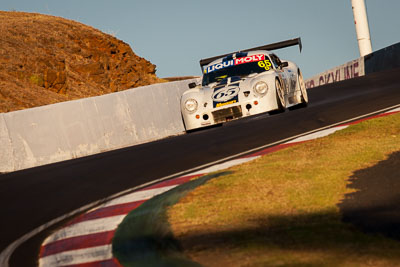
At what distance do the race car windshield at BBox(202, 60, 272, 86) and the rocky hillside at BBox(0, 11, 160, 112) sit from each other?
1440 centimetres

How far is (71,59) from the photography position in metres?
39.3

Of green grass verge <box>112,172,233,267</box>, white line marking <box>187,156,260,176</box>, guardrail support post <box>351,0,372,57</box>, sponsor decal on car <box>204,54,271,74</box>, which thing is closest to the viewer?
green grass verge <box>112,172,233,267</box>

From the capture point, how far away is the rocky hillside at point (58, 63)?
102 feet

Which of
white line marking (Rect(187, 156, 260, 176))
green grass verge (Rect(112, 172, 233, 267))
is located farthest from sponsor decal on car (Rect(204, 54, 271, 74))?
green grass verge (Rect(112, 172, 233, 267))

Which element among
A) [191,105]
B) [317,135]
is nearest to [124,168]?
[317,135]

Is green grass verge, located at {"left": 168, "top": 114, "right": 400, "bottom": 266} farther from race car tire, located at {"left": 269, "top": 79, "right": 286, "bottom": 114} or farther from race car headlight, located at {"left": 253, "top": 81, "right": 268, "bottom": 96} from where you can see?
race car tire, located at {"left": 269, "top": 79, "right": 286, "bottom": 114}

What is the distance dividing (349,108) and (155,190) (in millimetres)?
6667

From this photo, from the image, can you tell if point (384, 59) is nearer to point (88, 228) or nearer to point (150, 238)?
point (88, 228)

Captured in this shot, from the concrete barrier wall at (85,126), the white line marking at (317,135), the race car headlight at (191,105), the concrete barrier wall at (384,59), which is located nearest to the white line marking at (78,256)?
the white line marking at (317,135)

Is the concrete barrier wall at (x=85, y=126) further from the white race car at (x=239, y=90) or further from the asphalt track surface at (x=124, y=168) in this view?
the white race car at (x=239, y=90)

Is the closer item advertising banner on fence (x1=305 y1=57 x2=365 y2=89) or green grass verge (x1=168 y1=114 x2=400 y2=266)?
green grass verge (x1=168 y1=114 x2=400 y2=266)

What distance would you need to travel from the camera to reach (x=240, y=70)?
13039mm

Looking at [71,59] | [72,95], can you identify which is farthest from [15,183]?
[71,59]

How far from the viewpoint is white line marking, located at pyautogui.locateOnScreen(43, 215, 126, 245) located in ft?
19.2
